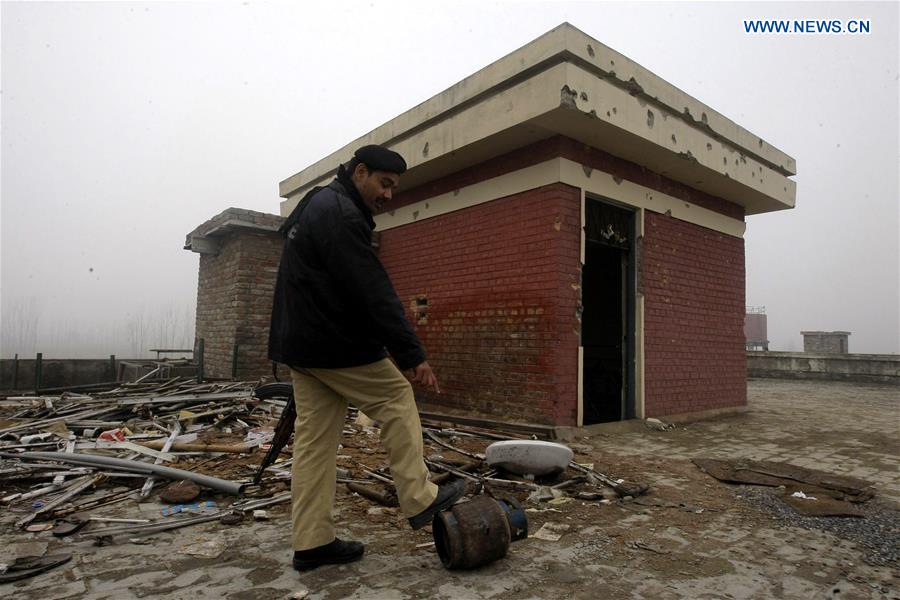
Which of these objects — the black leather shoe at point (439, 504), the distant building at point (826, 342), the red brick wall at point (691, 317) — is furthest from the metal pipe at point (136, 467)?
the distant building at point (826, 342)

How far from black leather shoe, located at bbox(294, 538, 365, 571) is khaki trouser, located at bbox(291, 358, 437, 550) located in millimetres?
34

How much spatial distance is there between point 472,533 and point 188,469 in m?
2.72

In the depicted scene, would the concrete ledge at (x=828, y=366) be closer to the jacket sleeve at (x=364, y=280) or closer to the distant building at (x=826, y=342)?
the distant building at (x=826, y=342)

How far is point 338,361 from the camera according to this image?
7.83 ft

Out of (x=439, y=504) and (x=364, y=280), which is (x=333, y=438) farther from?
(x=364, y=280)

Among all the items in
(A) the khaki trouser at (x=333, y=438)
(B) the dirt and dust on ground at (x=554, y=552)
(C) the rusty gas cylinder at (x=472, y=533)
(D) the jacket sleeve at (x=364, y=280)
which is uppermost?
(D) the jacket sleeve at (x=364, y=280)

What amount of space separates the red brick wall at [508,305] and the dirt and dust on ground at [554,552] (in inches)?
79.0

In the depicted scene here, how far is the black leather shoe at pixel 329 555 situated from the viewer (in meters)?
2.35

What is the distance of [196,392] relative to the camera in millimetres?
7109

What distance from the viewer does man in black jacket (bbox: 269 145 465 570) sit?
2357 millimetres

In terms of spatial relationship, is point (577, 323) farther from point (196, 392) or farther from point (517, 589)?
point (196, 392)

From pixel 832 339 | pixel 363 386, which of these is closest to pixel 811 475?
pixel 363 386

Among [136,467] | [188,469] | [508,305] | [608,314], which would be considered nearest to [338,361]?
[136,467]

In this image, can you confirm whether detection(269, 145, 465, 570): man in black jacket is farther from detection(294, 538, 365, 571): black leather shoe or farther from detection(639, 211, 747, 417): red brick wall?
detection(639, 211, 747, 417): red brick wall
